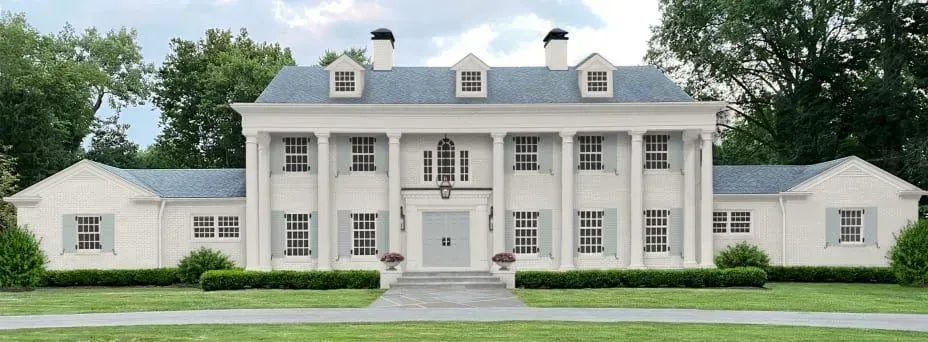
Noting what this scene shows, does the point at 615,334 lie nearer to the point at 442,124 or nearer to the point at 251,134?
the point at 442,124

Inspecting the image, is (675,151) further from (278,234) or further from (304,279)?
(278,234)

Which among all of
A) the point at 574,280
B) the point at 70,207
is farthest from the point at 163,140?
the point at 574,280

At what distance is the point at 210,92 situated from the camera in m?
51.8

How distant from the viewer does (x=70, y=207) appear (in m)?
33.6

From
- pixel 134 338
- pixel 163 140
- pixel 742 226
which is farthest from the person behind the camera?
pixel 163 140

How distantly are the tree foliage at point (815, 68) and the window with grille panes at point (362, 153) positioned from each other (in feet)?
68.4

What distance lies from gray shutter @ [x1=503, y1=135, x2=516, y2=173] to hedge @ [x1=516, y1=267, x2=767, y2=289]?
541 centimetres

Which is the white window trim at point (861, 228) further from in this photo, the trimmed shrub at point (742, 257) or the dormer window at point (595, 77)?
the dormer window at point (595, 77)

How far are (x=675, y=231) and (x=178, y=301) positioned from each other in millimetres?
19178

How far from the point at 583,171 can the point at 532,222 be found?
2.84 m

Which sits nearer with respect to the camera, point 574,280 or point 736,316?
point 736,316

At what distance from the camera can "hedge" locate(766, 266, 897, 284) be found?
1307 inches

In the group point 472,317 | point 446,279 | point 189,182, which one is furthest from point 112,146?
point 472,317

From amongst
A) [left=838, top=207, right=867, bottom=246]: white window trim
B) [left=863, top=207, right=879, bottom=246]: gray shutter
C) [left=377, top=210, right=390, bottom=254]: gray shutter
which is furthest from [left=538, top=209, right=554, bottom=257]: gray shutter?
[left=863, top=207, right=879, bottom=246]: gray shutter
